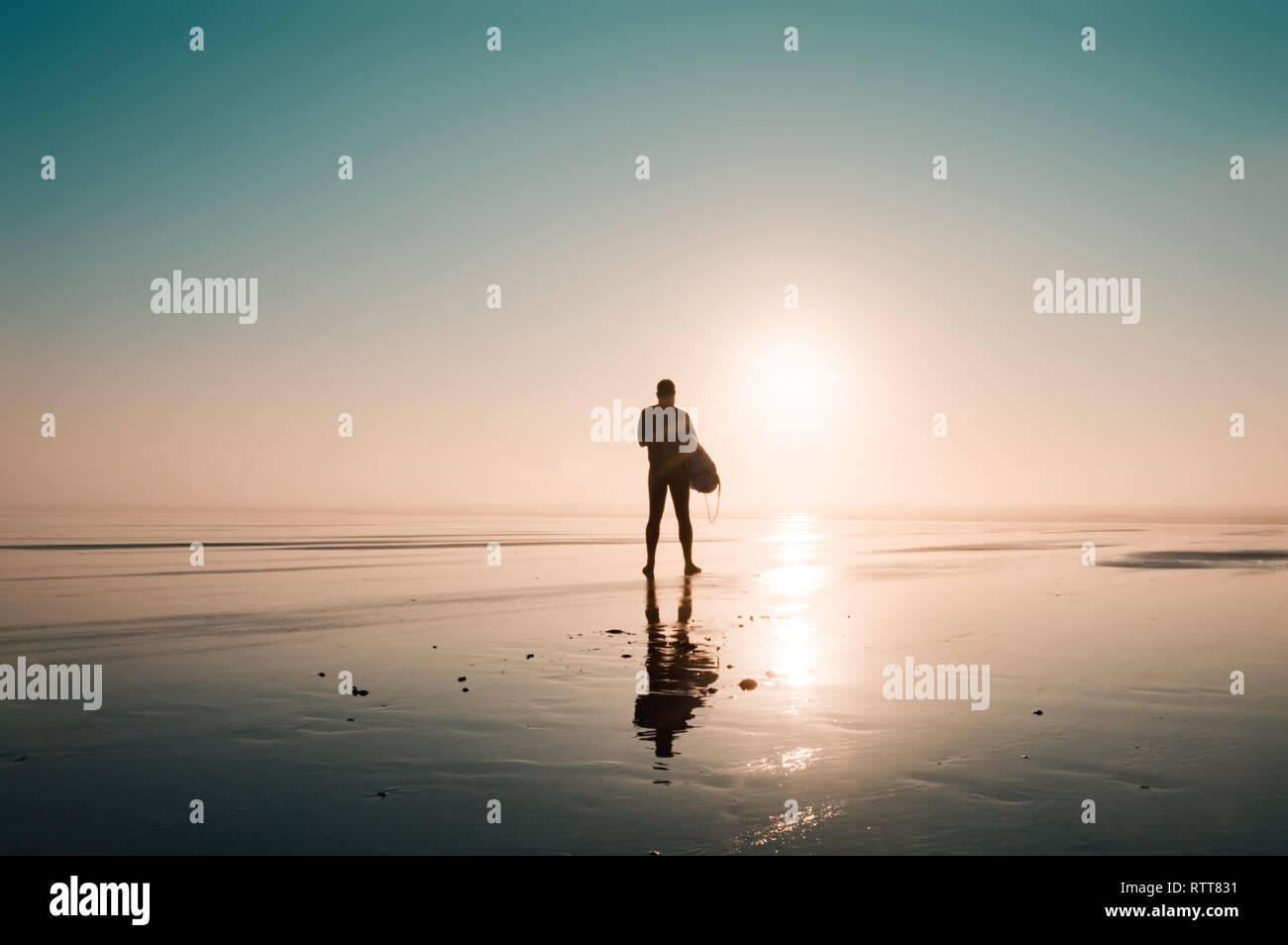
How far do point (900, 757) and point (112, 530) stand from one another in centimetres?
2587

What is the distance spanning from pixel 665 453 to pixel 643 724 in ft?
28.2

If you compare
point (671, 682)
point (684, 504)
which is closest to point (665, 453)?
point (684, 504)

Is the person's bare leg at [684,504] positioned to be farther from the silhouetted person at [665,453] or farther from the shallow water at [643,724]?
the shallow water at [643,724]

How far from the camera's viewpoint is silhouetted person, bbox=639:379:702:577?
12906mm

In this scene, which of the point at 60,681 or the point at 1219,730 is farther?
the point at 60,681

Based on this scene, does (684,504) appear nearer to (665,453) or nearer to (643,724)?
(665,453)

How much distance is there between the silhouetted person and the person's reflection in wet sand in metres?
4.70

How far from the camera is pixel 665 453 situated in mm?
13039

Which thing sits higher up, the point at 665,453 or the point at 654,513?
the point at 665,453

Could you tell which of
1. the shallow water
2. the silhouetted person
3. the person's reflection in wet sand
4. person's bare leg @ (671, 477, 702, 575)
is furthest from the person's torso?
the person's reflection in wet sand

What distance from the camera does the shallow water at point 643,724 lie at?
10.1 ft
